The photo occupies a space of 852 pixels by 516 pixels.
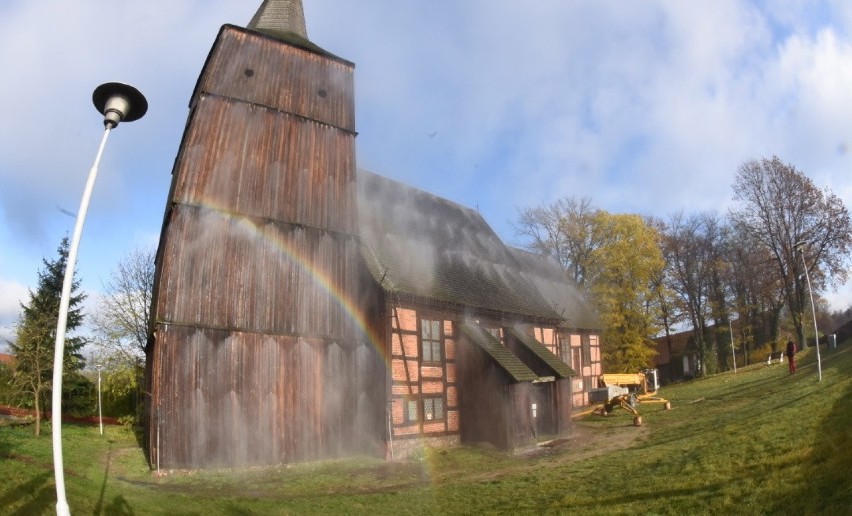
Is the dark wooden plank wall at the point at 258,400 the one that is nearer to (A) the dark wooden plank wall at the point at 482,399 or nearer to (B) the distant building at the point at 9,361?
(A) the dark wooden plank wall at the point at 482,399

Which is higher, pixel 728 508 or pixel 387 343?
pixel 387 343

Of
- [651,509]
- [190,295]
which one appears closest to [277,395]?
[190,295]

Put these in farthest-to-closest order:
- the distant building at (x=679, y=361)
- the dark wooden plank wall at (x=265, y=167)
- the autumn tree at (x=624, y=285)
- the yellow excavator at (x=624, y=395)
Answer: the distant building at (x=679, y=361)
the autumn tree at (x=624, y=285)
the yellow excavator at (x=624, y=395)
the dark wooden plank wall at (x=265, y=167)

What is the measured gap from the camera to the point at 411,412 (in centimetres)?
1964

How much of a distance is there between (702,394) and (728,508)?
2085 centimetres

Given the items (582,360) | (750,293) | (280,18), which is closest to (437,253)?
(280,18)

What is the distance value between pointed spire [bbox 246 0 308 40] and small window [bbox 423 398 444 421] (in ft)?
47.9

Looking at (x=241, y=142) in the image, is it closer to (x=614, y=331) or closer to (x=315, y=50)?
(x=315, y=50)

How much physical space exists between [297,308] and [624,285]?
27.9 meters

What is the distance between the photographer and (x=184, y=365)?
15914mm

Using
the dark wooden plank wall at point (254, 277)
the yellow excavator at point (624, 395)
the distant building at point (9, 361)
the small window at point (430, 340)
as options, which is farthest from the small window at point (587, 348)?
the distant building at point (9, 361)

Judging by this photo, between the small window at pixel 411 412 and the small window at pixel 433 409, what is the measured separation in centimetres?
45

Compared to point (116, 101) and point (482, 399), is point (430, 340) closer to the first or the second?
point (482, 399)

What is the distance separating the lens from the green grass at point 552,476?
9.29 meters
